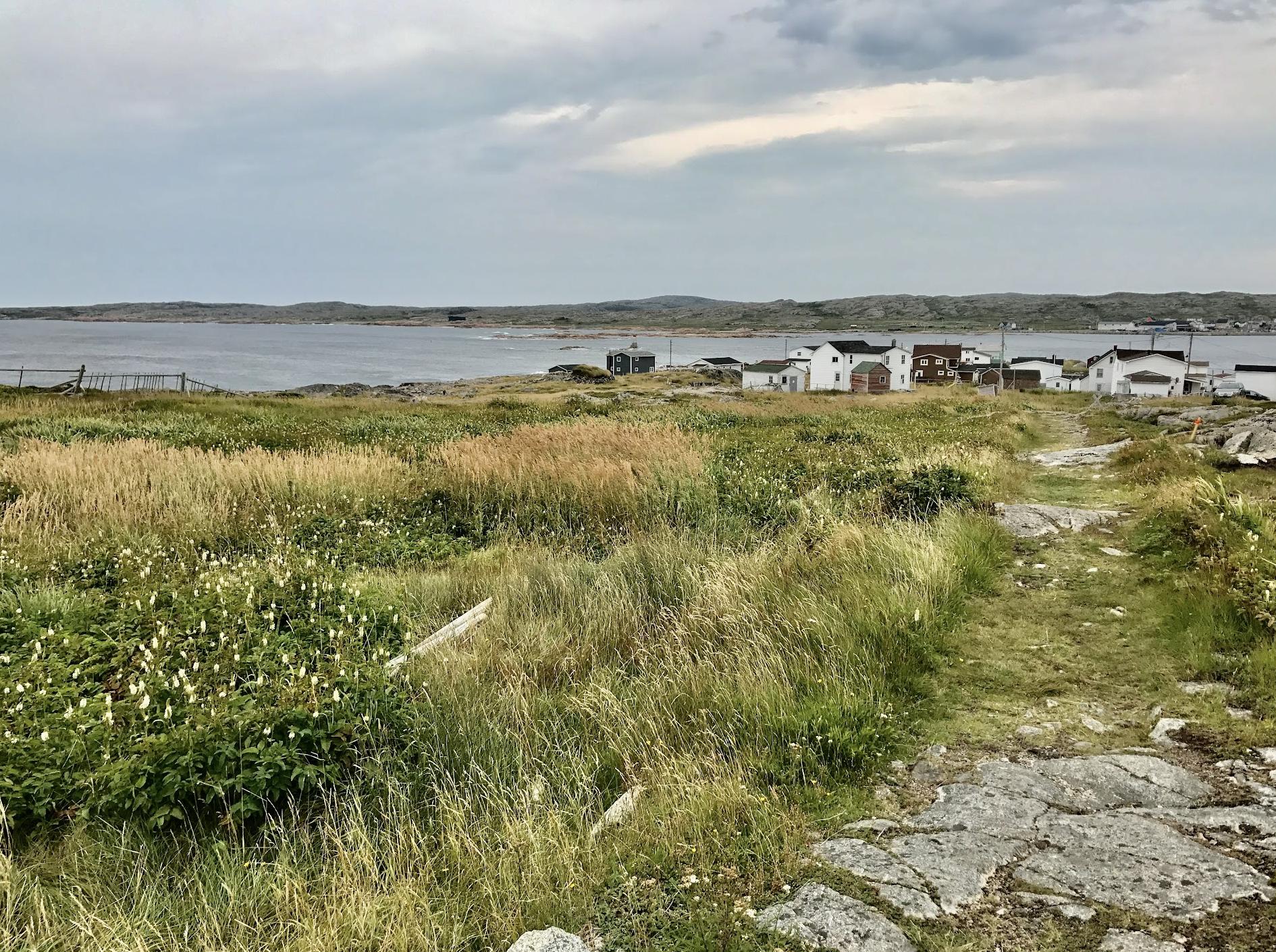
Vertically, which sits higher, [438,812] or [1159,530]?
[1159,530]

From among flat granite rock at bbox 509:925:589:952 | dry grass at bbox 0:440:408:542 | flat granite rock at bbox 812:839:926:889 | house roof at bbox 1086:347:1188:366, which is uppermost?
house roof at bbox 1086:347:1188:366

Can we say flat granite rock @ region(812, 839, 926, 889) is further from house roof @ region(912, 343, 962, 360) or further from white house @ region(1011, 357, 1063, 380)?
house roof @ region(912, 343, 962, 360)

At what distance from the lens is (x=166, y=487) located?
11.3 metres

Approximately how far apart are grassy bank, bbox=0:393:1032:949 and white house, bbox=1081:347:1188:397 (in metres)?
85.6

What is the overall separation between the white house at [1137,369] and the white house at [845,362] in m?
21.3

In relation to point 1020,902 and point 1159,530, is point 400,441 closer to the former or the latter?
point 1159,530

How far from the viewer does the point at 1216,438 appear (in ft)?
56.8

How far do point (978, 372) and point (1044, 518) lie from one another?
322 ft

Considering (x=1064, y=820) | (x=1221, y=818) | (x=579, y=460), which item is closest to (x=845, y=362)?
(x=579, y=460)

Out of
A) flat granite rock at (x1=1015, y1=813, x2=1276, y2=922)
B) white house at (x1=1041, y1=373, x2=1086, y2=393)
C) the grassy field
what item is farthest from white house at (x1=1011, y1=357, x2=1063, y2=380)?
flat granite rock at (x1=1015, y1=813, x2=1276, y2=922)

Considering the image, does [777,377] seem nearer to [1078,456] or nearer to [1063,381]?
[1063,381]

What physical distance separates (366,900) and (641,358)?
116 m

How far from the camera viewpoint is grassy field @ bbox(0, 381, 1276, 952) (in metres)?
3.55

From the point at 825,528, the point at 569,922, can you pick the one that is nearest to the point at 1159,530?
the point at 825,528
